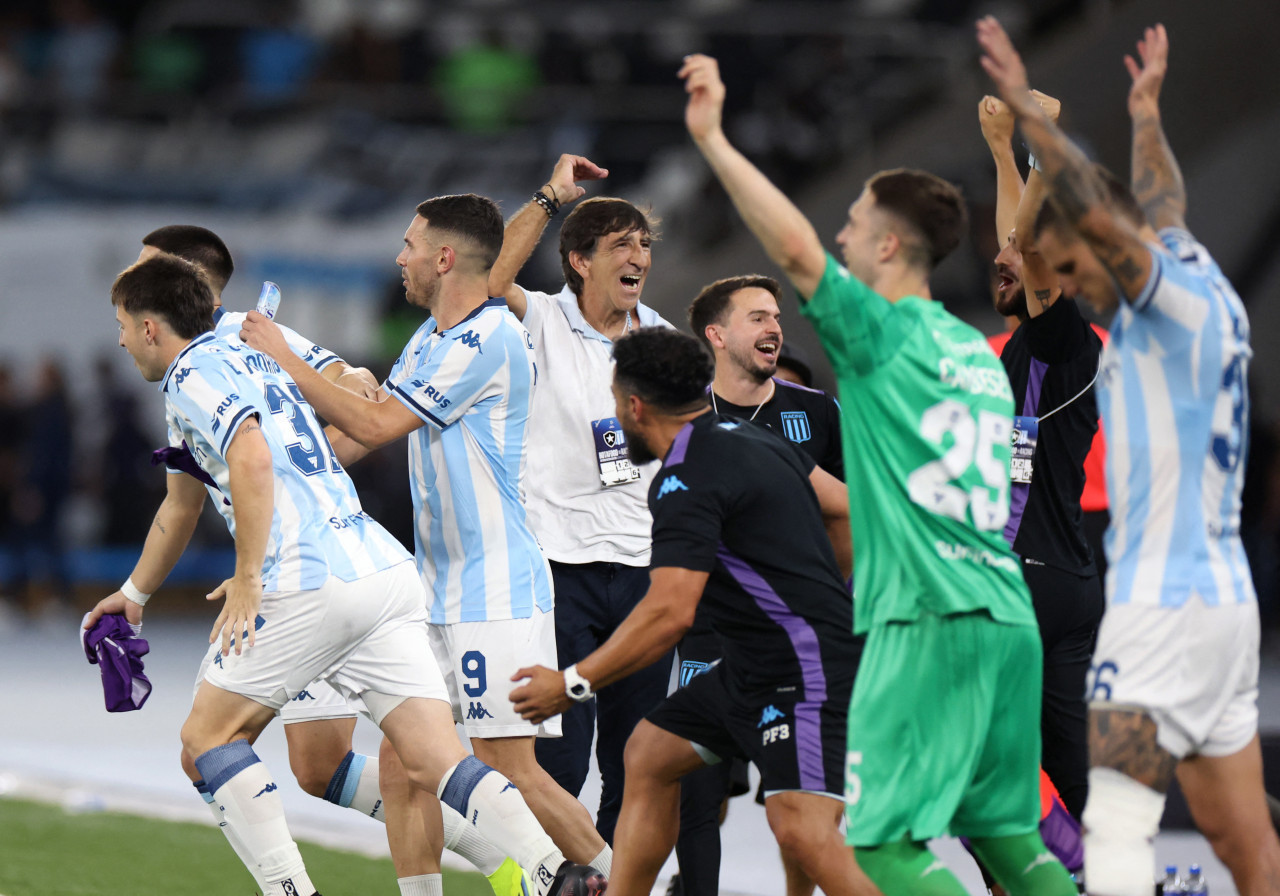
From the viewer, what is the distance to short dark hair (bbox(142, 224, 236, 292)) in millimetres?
6082

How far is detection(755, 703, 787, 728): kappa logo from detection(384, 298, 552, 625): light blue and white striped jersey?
1263 mm

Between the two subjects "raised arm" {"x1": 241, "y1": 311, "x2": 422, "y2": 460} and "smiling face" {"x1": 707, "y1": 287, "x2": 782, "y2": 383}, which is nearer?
"raised arm" {"x1": 241, "y1": 311, "x2": 422, "y2": 460}

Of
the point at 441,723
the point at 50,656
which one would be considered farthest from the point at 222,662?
the point at 50,656

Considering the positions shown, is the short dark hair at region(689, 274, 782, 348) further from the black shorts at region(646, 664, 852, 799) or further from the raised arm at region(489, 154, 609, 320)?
the black shorts at region(646, 664, 852, 799)

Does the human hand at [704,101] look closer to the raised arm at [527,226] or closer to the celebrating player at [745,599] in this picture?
the celebrating player at [745,599]

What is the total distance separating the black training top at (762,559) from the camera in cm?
448

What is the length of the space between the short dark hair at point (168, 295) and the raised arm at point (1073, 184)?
283 cm

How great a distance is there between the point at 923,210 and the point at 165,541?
3.14 m

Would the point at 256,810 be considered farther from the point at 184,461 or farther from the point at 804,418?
the point at 804,418

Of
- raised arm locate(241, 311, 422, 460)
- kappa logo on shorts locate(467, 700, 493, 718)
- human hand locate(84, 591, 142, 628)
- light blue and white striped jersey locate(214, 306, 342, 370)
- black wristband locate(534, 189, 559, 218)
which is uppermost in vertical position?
black wristband locate(534, 189, 559, 218)

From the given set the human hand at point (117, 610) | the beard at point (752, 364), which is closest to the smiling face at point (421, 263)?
the beard at point (752, 364)

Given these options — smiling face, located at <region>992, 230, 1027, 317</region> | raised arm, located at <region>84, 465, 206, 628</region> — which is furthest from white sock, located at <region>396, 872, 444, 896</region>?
smiling face, located at <region>992, 230, 1027, 317</region>

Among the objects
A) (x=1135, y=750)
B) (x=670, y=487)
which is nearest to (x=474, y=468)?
(x=670, y=487)

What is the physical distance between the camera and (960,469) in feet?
13.3
